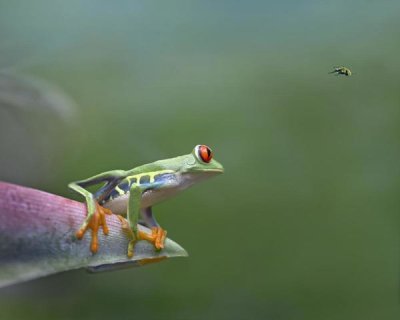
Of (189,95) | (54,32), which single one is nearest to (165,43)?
(189,95)

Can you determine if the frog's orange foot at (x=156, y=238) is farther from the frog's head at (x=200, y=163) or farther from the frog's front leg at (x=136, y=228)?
the frog's head at (x=200, y=163)

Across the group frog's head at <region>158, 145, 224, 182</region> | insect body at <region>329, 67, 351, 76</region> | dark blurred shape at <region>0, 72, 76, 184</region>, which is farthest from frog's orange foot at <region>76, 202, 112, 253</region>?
insect body at <region>329, 67, 351, 76</region>

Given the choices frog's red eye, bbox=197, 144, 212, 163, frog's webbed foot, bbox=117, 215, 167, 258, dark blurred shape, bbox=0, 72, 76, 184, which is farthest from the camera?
dark blurred shape, bbox=0, 72, 76, 184

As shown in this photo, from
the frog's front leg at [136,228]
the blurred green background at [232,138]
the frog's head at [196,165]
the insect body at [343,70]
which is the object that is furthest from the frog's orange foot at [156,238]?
the insect body at [343,70]

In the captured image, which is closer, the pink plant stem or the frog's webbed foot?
the pink plant stem

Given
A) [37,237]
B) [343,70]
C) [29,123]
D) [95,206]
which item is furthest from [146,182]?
[343,70]

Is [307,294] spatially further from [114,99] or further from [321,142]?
[114,99]

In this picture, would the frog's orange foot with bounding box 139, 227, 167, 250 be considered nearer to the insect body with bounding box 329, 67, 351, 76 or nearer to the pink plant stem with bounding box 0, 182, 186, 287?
the pink plant stem with bounding box 0, 182, 186, 287
